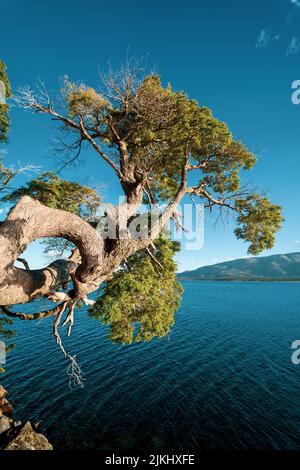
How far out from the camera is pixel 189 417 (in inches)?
Result: 637

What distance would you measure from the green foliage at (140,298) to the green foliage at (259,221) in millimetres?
4038

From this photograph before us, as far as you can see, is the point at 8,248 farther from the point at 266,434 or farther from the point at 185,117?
the point at 266,434

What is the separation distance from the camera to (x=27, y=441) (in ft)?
39.4

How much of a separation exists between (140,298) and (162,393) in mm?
13024

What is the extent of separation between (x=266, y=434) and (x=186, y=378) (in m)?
8.11

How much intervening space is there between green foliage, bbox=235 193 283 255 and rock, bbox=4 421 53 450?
1496 cm

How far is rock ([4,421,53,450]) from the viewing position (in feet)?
38.0

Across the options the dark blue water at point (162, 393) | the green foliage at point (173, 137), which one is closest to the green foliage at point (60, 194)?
the green foliage at point (173, 137)

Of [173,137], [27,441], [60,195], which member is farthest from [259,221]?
[27,441]

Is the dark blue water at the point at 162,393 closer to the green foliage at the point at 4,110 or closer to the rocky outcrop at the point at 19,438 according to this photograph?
the rocky outcrop at the point at 19,438

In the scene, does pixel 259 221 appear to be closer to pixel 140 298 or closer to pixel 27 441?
pixel 140 298

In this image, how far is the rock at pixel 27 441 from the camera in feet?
38.0

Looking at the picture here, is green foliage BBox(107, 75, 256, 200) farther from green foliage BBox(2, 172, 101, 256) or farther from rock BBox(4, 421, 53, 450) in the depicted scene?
rock BBox(4, 421, 53, 450)
